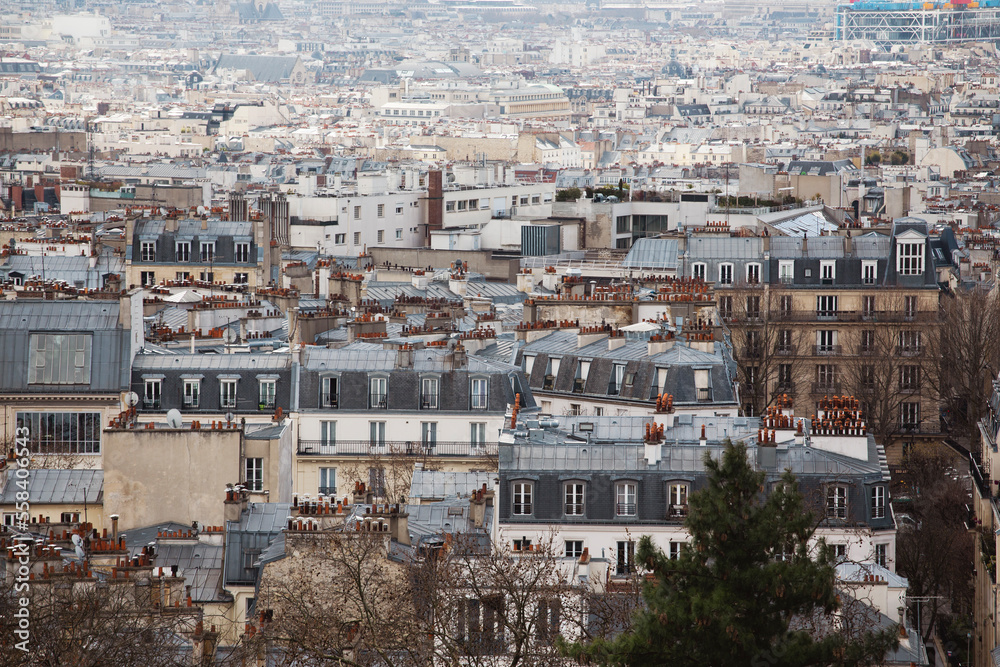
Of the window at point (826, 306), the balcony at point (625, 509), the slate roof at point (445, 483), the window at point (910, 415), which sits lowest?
the window at point (910, 415)

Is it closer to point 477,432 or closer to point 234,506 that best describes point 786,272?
point 477,432

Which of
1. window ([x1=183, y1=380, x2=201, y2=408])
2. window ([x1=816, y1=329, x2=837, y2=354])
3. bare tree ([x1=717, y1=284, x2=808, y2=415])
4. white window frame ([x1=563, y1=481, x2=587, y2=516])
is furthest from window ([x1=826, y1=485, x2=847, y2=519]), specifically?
window ([x1=816, y1=329, x2=837, y2=354])

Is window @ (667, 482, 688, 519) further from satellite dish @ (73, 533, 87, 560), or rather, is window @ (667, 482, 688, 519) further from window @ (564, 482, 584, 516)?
satellite dish @ (73, 533, 87, 560)

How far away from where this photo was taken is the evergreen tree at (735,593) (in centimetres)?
1653

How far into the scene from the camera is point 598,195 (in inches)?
2805

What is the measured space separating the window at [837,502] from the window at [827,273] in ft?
73.3

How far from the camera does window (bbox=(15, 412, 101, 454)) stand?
3173cm

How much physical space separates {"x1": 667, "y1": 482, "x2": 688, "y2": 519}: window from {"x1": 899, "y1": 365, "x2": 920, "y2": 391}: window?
68.9 ft

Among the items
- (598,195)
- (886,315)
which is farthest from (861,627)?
(598,195)

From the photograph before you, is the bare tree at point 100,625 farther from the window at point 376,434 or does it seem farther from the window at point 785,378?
the window at point 785,378

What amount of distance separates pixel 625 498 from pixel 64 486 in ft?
24.8

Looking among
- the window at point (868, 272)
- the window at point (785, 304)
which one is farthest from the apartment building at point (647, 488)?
the window at point (868, 272)

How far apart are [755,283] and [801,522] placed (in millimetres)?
31389

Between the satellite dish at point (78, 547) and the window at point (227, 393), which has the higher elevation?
the window at point (227, 393)
